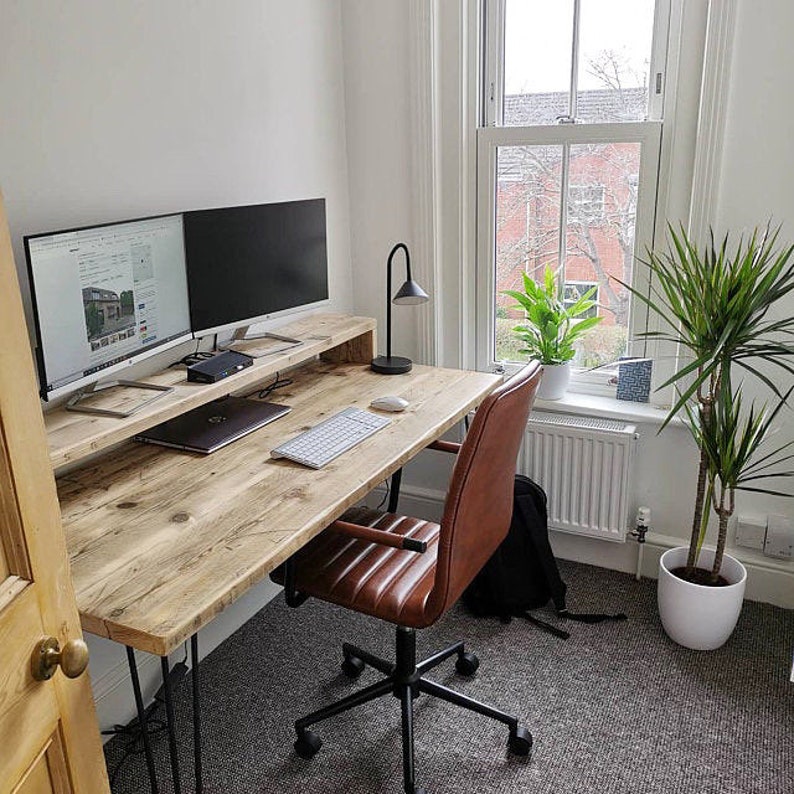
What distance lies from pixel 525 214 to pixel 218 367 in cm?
129

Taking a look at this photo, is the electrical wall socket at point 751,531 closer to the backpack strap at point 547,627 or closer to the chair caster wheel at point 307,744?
the backpack strap at point 547,627

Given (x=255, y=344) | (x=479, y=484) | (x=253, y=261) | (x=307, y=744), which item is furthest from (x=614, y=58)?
(x=307, y=744)

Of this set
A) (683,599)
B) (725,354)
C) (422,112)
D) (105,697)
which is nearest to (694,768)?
(683,599)

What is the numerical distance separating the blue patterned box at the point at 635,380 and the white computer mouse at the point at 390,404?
34.6 inches

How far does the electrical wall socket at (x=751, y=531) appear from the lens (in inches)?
101

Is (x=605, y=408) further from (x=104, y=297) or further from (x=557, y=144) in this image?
(x=104, y=297)

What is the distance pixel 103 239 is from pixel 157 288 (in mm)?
215

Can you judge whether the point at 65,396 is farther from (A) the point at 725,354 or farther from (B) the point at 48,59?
(A) the point at 725,354

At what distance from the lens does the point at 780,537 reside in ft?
8.30

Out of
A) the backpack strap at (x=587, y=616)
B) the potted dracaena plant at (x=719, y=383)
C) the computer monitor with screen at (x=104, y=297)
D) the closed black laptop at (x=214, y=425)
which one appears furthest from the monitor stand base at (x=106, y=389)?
the backpack strap at (x=587, y=616)

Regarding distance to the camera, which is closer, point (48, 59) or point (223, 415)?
point (48, 59)

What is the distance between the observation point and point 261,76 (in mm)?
2416

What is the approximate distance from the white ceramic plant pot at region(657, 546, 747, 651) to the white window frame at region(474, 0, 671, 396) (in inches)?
28.4

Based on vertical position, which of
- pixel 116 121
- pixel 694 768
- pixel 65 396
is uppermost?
pixel 116 121
